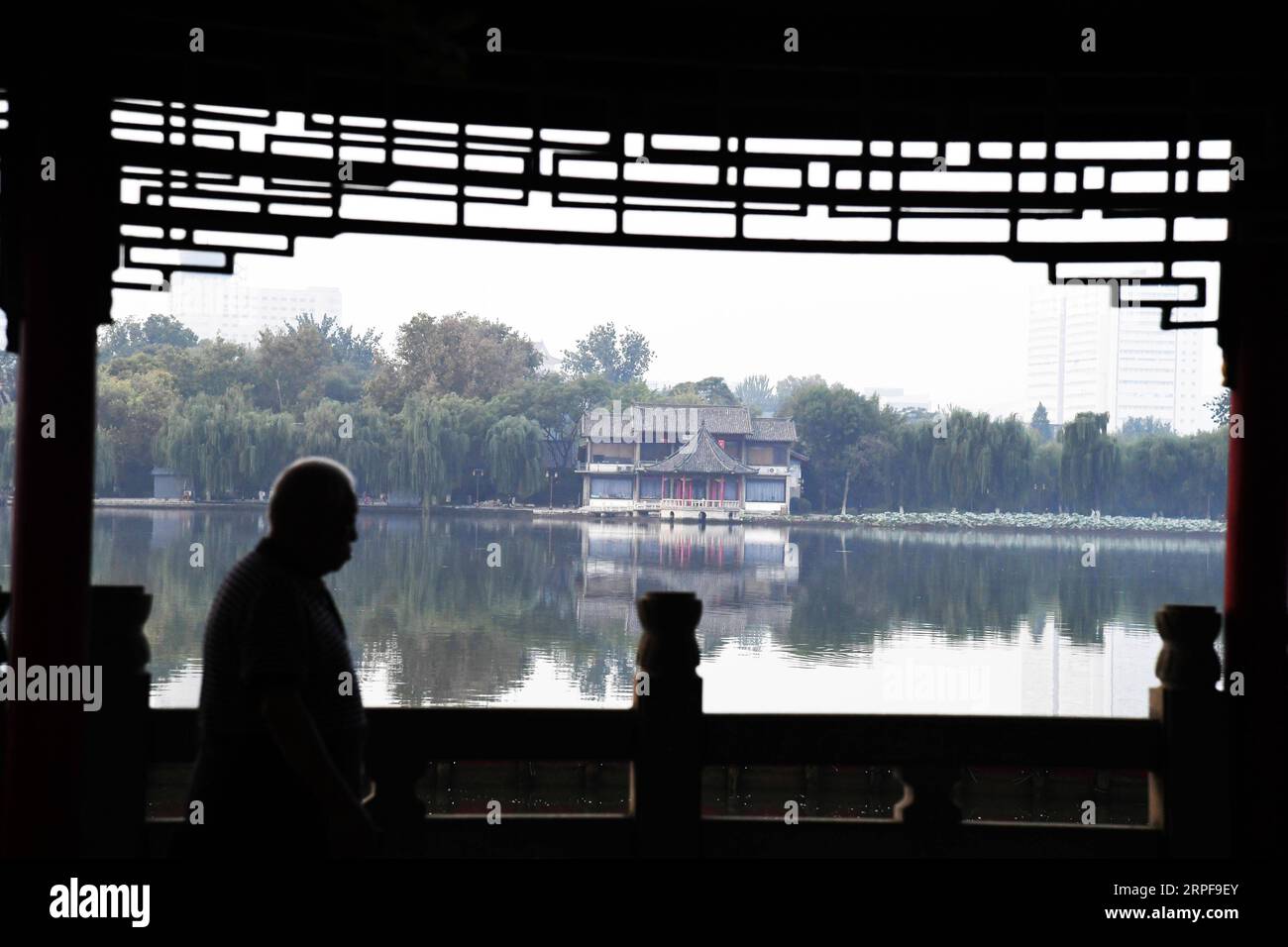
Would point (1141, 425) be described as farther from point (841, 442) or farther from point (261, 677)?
point (261, 677)

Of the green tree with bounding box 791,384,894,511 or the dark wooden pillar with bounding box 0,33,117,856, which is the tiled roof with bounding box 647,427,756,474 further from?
the dark wooden pillar with bounding box 0,33,117,856

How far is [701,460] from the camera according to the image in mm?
39750

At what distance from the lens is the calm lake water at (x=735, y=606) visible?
28703 mm

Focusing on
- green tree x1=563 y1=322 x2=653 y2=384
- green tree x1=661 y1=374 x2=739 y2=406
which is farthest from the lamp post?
green tree x1=563 y1=322 x2=653 y2=384

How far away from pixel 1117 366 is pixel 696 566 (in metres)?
34.8

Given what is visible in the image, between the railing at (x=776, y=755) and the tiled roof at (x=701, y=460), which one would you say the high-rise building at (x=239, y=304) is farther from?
the railing at (x=776, y=755)

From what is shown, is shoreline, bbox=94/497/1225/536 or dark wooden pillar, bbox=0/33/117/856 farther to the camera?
shoreline, bbox=94/497/1225/536

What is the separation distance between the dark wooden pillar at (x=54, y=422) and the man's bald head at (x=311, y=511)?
122 centimetres

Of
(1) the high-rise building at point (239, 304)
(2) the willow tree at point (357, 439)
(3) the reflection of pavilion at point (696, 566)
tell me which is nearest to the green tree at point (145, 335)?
(1) the high-rise building at point (239, 304)

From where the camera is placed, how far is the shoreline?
131ft

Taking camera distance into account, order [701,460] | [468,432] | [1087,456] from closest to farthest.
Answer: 1. [468,432]
2. [701,460]
3. [1087,456]

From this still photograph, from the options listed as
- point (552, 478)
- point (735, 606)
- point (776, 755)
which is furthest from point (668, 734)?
point (552, 478)

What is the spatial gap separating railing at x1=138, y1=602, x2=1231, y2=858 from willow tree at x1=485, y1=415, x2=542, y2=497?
36343 mm
